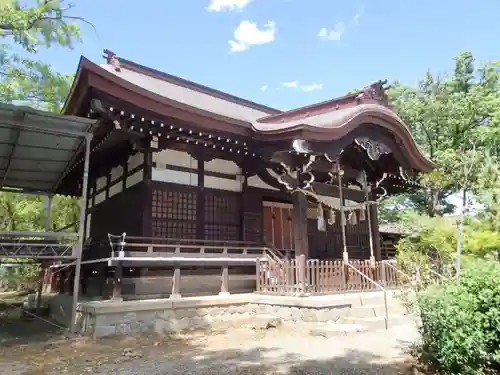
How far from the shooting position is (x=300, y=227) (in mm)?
9859

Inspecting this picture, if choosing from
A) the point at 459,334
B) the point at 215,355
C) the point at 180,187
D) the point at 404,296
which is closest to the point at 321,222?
the point at 180,187

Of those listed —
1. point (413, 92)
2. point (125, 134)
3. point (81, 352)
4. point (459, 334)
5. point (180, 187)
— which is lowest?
point (81, 352)

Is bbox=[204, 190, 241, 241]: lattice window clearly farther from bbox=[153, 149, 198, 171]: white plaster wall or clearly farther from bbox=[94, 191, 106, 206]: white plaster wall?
bbox=[94, 191, 106, 206]: white plaster wall

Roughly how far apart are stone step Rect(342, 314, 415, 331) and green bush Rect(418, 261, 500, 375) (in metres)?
3.05

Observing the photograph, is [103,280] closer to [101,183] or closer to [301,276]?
[101,183]

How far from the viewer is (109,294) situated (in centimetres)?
932

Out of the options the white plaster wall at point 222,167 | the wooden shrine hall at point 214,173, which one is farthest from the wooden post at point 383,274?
the white plaster wall at point 222,167

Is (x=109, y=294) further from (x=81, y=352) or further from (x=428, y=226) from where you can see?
(x=428, y=226)

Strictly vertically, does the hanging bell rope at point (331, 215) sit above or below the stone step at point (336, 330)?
above

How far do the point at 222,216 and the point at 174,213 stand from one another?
1.48 meters

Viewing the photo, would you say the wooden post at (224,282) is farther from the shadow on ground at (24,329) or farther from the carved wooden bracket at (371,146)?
the carved wooden bracket at (371,146)

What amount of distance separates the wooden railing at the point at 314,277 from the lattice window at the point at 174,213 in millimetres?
2158

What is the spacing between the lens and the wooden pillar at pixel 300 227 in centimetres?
970

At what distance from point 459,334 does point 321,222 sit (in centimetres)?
665
